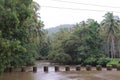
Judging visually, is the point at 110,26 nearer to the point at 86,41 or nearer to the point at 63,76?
the point at 86,41

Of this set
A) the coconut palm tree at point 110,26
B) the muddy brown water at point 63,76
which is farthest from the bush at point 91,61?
the muddy brown water at point 63,76

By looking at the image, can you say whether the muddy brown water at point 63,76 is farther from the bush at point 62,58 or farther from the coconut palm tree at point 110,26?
the coconut palm tree at point 110,26

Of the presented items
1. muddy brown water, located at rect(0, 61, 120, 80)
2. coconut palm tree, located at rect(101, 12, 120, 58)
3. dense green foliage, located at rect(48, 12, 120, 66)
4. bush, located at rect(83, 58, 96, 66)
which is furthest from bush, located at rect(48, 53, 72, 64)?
muddy brown water, located at rect(0, 61, 120, 80)

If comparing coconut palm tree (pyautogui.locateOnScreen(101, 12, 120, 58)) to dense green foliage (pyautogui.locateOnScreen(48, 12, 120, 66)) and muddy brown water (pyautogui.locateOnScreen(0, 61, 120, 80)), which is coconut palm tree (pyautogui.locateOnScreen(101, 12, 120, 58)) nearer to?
dense green foliage (pyautogui.locateOnScreen(48, 12, 120, 66))

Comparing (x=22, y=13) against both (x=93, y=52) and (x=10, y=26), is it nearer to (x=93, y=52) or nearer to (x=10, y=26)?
(x=10, y=26)

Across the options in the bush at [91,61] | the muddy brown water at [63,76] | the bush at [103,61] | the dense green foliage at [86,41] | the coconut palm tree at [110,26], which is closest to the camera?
the muddy brown water at [63,76]

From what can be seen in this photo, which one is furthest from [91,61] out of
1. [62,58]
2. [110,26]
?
[110,26]

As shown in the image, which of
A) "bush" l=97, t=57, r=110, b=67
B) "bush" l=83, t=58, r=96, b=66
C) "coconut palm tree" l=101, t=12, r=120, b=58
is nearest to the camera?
"bush" l=97, t=57, r=110, b=67

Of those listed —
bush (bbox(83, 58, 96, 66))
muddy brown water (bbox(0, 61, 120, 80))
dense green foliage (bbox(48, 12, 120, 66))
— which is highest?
dense green foliage (bbox(48, 12, 120, 66))

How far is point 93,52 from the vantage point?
150 feet

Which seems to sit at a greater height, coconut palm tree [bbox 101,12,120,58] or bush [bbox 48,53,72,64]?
coconut palm tree [bbox 101,12,120,58]

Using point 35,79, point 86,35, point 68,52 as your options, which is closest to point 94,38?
point 86,35

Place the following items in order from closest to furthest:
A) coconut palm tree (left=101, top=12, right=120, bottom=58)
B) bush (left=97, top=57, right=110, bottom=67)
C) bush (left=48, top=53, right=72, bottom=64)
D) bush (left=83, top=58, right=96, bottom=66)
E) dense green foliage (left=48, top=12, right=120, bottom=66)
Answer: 1. bush (left=97, top=57, right=110, bottom=67)
2. bush (left=83, top=58, right=96, bottom=66)
3. dense green foliage (left=48, top=12, right=120, bottom=66)
4. bush (left=48, top=53, right=72, bottom=64)
5. coconut palm tree (left=101, top=12, right=120, bottom=58)

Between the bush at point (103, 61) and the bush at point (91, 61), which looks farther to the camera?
the bush at point (91, 61)
